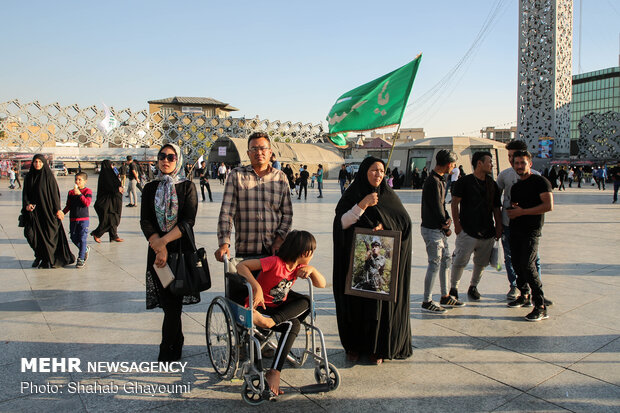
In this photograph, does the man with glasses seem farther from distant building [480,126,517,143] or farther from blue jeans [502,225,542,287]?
distant building [480,126,517,143]

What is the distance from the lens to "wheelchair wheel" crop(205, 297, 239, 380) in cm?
301

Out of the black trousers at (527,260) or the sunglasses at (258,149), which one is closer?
the sunglasses at (258,149)

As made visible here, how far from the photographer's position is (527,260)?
459 centimetres

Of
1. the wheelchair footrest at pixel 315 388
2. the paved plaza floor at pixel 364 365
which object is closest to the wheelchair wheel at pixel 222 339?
the paved plaza floor at pixel 364 365

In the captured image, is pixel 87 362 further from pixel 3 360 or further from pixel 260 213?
pixel 260 213

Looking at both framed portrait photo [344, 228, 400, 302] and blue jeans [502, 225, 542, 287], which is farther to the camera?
blue jeans [502, 225, 542, 287]

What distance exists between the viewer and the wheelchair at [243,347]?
2.83m

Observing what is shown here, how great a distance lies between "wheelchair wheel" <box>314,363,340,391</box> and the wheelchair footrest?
0.03 metres

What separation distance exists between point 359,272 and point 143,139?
60811mm

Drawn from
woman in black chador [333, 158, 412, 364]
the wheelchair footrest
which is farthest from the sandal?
the wheelchair footrest

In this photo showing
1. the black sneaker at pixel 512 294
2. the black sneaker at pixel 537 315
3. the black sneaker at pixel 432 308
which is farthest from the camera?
the black sneaker at pixel 512 294

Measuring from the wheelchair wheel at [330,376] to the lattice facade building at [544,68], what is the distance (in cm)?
4161

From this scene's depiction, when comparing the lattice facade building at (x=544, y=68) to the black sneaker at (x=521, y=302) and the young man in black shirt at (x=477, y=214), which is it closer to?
the young man in black shirt at (x=477, y=214)

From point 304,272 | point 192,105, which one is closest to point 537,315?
point 304,272
